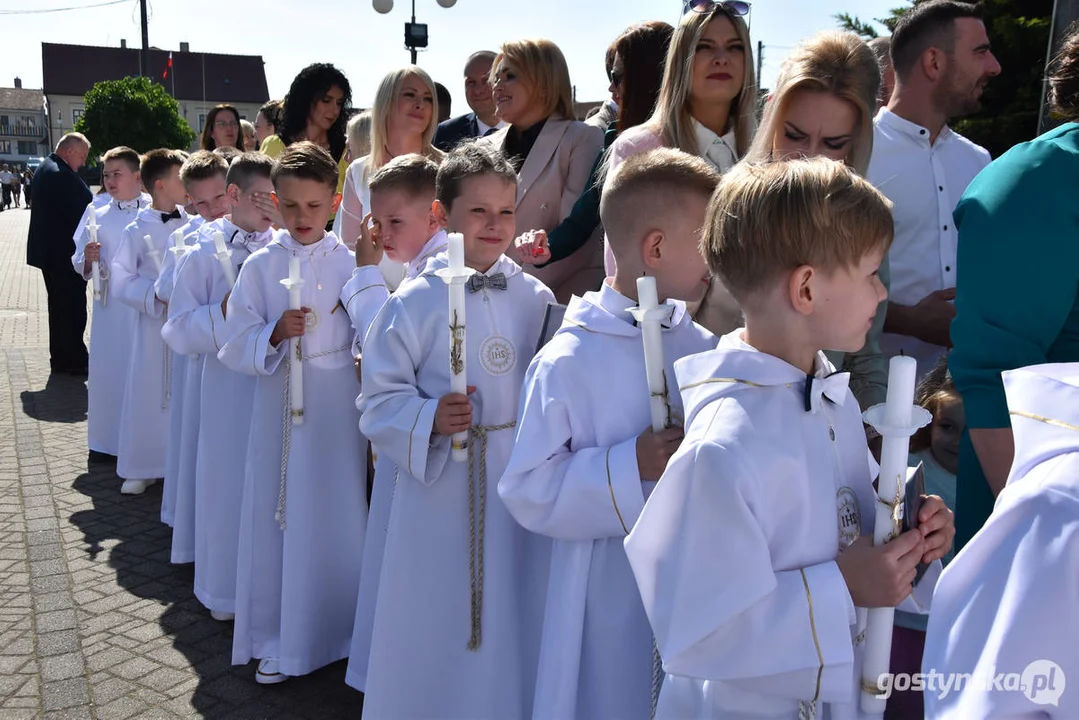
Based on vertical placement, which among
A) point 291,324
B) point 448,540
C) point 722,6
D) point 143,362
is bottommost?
point 143,362

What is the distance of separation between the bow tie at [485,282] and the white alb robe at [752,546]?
1265 millimetres

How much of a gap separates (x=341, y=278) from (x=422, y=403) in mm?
1411

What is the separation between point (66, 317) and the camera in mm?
10484

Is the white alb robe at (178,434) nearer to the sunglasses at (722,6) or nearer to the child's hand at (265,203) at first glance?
the child's hand at (265,203)

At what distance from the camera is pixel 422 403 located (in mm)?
2965

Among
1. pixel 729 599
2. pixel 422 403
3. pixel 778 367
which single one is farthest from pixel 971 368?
pixel 422 403

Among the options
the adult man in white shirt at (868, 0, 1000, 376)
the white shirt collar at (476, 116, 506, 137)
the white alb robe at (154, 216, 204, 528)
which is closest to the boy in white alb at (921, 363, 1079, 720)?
the adult man in white shirt at (868, 0, 1000, 376)

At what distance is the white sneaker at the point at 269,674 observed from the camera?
12.9 feet

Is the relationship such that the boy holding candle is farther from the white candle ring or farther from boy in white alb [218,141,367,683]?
boy in white alb [218,141,367,683]

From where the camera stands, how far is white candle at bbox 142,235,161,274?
21.7 ft

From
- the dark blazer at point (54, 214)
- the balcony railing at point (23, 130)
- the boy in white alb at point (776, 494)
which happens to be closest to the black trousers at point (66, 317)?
the dark blazer at point (54, 214)

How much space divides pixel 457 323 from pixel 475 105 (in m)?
3.96

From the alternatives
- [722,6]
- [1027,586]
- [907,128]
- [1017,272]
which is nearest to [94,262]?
[722,6]

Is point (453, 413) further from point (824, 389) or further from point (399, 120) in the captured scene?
point (399, 120)
